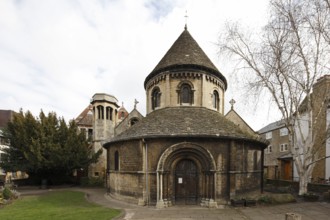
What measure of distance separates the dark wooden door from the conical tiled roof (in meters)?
8.14

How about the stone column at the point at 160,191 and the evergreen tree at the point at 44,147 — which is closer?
the stone column at the point at 160,191

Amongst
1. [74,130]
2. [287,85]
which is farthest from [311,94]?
[74,130]

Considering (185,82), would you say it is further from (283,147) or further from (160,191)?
(283,147)

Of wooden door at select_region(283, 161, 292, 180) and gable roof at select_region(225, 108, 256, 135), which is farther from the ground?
gable roof at select_region(225, 108, 256, 135)

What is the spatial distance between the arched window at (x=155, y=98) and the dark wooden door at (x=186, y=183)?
680 centimetres

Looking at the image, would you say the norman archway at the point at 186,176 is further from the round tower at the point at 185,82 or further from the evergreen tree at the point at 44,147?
the evergreen tree at the point at 44,147

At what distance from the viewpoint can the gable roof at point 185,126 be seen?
1362 cm

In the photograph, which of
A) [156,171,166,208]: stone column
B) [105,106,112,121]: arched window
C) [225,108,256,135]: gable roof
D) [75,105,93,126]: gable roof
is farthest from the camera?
[75,105,93,126]: gable roof

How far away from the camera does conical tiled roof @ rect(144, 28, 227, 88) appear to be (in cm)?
1812

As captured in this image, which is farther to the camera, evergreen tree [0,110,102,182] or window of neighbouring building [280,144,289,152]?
window of neighbouring building [280,144,289,152]

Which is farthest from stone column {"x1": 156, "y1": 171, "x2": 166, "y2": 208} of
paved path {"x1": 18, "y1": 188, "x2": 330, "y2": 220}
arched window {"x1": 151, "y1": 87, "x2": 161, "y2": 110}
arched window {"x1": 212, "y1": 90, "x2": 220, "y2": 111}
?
arched window {"x1": 212, "y1": 90, "x2": 220, "y2": 111}

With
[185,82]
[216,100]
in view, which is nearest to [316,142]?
[216,100]

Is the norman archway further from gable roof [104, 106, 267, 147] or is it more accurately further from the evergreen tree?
the evergreen tree

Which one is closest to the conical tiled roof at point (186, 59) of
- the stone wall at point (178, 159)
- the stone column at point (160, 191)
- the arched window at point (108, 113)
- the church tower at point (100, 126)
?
the stone wall at point (178, 159)
